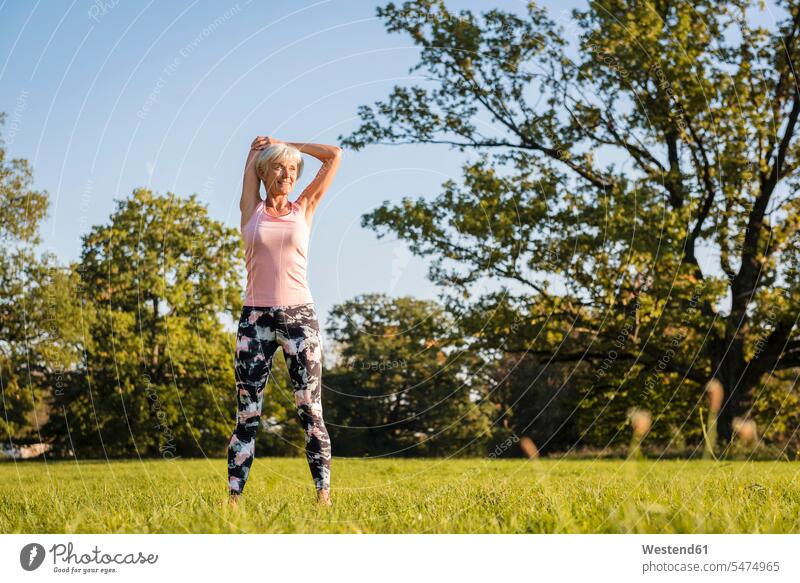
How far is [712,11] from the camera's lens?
64.5ft

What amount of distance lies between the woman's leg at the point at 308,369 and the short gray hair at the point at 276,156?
1153 mm

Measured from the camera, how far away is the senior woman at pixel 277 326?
5.85 metres

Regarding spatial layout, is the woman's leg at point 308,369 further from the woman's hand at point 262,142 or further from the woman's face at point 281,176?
the woman's hand at point 262,142

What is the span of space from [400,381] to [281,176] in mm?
24724

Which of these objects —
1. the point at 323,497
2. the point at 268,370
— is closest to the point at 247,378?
the point at 268,370

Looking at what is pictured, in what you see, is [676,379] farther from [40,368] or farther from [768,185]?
[40,368]

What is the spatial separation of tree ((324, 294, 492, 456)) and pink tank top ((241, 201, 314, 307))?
11858 mm

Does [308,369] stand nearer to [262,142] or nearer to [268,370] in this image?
[268,370]

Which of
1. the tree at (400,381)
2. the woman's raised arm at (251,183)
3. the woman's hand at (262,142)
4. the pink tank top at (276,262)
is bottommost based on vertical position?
the tree at (400,381)

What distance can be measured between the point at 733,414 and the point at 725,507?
17.0 metres

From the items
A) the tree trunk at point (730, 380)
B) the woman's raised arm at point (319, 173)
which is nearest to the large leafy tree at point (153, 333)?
the tree trunk at point (730, 380)

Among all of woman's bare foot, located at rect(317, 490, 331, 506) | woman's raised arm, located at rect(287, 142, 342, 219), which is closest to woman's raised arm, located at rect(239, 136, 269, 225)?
woman's raised arm, located at rect(287, 142, 342, 219)

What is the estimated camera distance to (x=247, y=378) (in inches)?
230
